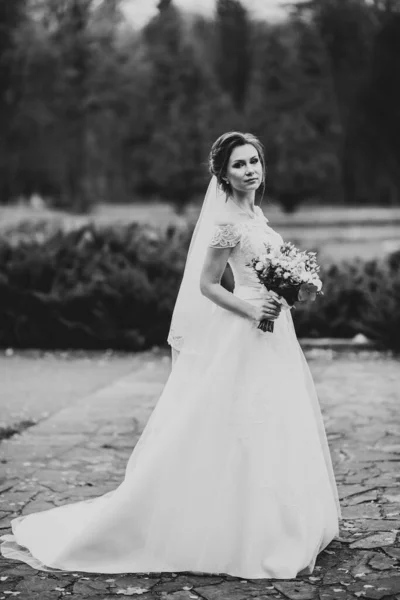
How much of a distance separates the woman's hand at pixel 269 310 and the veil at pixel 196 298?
340 millimetres

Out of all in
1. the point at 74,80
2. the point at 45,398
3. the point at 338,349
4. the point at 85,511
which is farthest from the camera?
the point at 74,80

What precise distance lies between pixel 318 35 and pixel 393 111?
4.49 metres

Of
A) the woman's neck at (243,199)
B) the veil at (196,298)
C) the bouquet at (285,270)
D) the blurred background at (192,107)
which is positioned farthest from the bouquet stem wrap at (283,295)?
the blurred background at (192,107)

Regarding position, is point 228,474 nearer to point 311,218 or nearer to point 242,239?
point 242,239

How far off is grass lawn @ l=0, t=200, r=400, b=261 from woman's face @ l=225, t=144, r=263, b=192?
1034 inches

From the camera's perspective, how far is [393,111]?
125ft

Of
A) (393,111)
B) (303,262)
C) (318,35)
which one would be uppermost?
(318,35)

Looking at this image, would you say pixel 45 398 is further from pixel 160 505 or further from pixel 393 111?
pixel 393 111

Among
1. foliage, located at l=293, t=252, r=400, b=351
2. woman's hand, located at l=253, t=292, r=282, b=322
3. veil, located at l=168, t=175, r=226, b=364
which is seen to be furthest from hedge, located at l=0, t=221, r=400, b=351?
woman's hand, located at l=253, t=292, r=282, b=322

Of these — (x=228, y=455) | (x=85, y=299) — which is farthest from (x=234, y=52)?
(x=228, y=455)

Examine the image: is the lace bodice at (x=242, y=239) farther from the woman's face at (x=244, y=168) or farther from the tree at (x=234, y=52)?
the tree at (x=234, y=52)

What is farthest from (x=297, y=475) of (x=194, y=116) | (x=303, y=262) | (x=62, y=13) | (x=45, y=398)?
(x=194, y=116)

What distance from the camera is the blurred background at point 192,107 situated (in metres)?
35.5

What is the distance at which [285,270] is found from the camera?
366 cm
